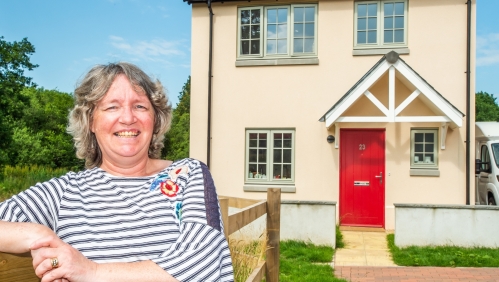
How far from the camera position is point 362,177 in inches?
431

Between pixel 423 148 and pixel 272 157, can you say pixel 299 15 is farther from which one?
pixel 423 148

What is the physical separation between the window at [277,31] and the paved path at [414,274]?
5633mm

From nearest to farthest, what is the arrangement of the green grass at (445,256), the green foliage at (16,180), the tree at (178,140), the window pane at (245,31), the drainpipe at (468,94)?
the green grass at (445,256) → the drainpipe at (468,94) → the window pane at (245,31) → the green foliage at (16,180) → the tree at (178,140)

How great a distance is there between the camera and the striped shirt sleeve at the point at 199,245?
5.04 ft

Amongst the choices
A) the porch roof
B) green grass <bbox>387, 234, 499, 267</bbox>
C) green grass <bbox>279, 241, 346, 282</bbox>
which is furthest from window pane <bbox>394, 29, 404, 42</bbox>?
green grass <bbox>279, 241, 346, 282</bbox>

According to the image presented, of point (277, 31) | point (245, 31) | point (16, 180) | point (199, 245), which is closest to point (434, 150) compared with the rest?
point (277, 31)

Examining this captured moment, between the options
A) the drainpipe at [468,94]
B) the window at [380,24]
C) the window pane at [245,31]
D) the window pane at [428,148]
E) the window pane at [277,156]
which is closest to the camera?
the drainpipe at [468,94]

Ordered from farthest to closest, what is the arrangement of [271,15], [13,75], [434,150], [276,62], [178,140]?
1. [178,140]
2. [13,75]
3. [271,15]
4. [276,62]
5. [434,150]

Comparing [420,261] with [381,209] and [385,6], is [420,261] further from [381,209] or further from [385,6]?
[385,6]

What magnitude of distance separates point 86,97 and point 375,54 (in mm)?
9837

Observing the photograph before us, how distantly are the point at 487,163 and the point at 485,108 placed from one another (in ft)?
137

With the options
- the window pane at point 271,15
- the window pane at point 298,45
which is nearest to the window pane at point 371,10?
the window pane at point 298,45

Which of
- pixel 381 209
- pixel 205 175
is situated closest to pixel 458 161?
pixel 381 209

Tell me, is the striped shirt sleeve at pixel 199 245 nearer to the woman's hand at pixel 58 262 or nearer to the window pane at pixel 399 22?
the woman's hand at pixel 58 262
